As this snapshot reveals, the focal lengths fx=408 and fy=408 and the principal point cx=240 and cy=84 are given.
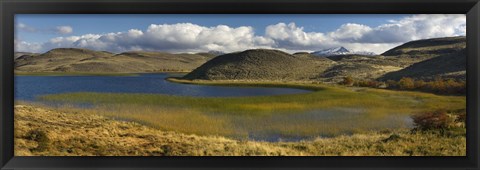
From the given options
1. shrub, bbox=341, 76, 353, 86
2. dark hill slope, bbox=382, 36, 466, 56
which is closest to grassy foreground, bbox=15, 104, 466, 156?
shrub, bbox=341, 76, 353, 86

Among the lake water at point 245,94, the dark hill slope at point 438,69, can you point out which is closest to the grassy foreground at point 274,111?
the lake water at point 245,94

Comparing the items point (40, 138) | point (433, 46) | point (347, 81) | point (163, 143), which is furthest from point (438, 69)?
point (40, 138)

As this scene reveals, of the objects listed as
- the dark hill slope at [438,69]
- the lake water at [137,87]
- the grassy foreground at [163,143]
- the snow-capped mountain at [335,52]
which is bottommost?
the grassy foreground at [163,143]

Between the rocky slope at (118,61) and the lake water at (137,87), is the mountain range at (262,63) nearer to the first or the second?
the rocky slope at (118,61)

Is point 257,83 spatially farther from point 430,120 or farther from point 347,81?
point 430,120

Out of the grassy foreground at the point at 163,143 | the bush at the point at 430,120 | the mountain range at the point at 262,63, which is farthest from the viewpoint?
the mountain range at the point at 262,63

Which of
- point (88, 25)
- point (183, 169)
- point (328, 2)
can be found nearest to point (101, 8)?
point (88, 25)

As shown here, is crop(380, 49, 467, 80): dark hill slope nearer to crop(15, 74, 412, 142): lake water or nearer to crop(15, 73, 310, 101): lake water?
crop(15, 74, 412, 142): lake water
